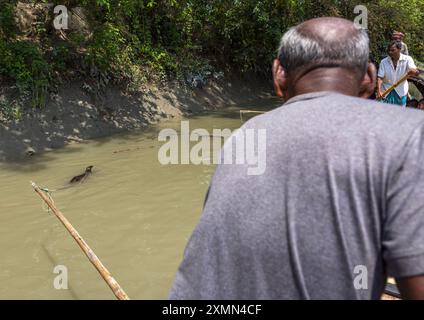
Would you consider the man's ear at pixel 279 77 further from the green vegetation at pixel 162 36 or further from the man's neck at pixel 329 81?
the green vegetation at pixel 162 36

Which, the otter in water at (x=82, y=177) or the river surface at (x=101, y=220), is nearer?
the river surface at (x=101, y=220)

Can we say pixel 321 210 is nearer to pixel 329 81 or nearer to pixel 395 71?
pixel 329 81

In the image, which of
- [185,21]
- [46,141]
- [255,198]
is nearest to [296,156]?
[255,198]

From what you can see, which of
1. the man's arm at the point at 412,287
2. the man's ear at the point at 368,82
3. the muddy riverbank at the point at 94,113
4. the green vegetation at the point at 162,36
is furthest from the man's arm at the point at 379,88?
the man's arm at the point at 412,287

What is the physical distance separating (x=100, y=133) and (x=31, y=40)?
2.40m

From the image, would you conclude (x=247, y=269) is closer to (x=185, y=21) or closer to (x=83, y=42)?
(x=83, y=42)

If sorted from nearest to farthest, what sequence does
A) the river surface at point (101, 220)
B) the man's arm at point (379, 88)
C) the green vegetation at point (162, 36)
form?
1. the river surface at point (101, 220)
2. the man's arm at point (379, 88)
3. the green vegetation at point (162, 36)

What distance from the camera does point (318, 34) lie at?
1.31 metres

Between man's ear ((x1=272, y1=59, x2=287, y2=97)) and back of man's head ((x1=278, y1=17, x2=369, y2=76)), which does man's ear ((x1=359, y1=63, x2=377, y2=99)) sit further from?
man's ear ((x1=272, y1=59, x2=287, y2=97))

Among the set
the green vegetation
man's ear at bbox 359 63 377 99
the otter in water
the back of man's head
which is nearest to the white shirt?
the otter in water

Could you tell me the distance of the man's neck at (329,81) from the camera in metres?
1.30

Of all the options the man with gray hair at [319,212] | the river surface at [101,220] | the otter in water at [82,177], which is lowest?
the river surface at [101,220]

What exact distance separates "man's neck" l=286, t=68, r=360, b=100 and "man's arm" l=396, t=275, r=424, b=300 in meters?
0.49

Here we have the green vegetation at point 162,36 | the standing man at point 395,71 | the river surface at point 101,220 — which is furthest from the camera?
the green vegetation at point 162,36
